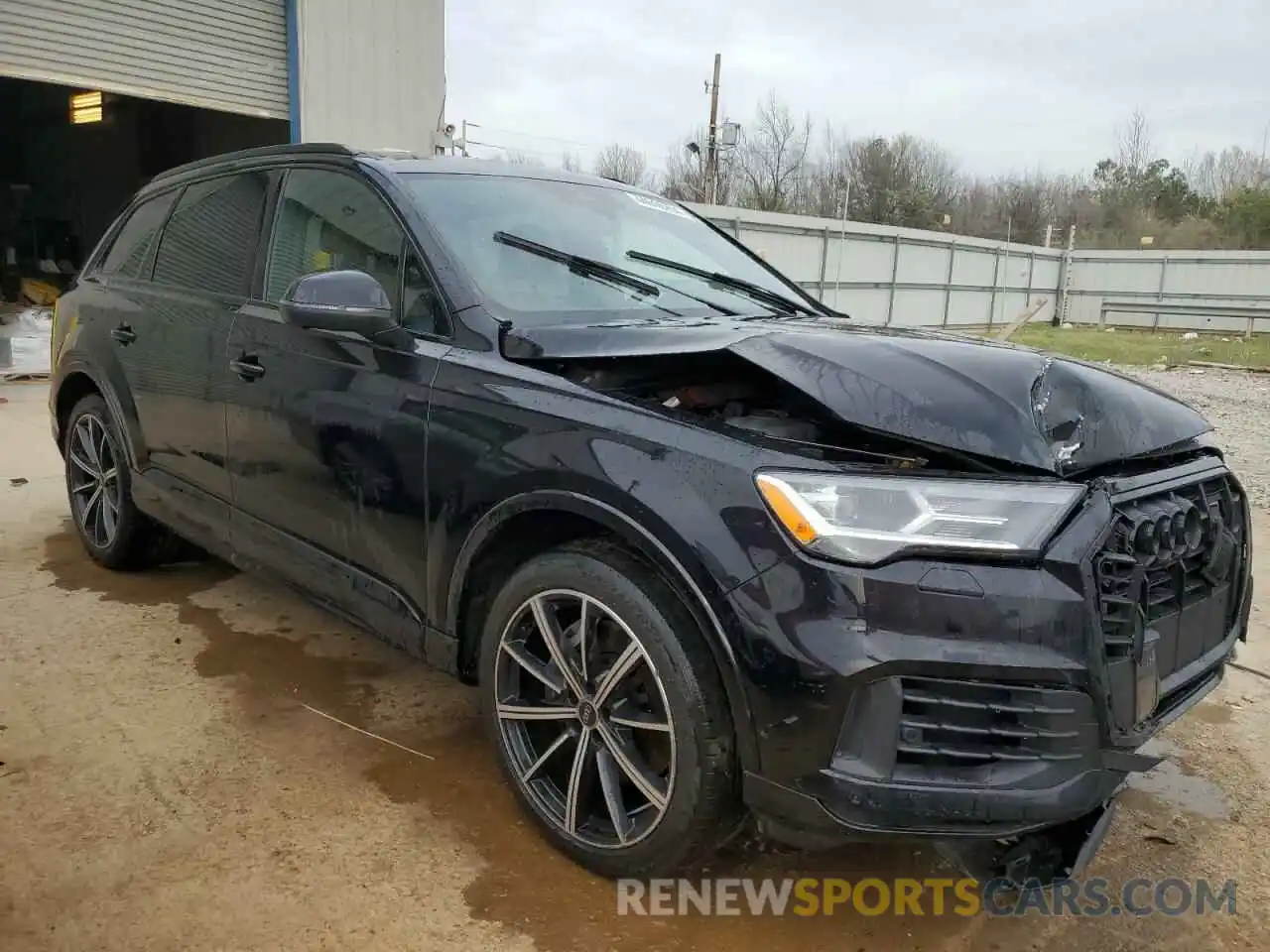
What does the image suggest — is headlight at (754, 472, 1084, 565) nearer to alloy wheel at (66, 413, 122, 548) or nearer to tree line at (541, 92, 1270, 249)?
alloy wheel at (66, 413, 122, 548)

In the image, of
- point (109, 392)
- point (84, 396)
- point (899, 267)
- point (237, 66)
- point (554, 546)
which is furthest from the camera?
point (899, 267)

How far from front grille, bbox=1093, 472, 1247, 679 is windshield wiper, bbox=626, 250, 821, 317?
1452 mm

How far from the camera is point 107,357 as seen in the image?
13.5ft

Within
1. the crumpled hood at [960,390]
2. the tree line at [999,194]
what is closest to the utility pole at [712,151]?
the tree line at [999,194]

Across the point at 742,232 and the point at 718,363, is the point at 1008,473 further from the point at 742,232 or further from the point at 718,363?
the point at 742,232

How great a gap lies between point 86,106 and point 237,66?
6425 millimetres

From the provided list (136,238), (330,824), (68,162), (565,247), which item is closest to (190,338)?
(136,238)

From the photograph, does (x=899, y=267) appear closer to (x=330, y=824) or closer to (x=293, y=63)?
(x=293, y=63)

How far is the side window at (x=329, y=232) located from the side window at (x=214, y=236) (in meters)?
0.18

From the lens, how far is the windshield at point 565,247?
9.06 ft

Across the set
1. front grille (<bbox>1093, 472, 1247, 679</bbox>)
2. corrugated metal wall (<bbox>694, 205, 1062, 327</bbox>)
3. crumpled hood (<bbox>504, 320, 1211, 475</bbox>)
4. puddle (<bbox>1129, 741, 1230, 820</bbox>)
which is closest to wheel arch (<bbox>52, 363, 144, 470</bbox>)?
crumpled hood (<bbox>504, 320, 1211, 475</bbox>)

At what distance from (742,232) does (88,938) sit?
1764 centimetres

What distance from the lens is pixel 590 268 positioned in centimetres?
296

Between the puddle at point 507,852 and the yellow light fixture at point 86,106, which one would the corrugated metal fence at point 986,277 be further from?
the puddle at point 507,852
